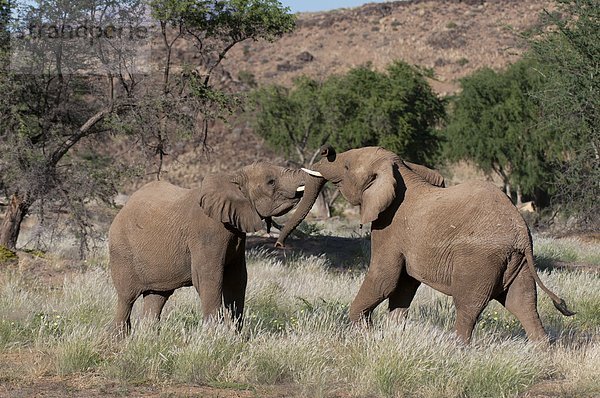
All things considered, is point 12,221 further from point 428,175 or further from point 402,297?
point 428,175

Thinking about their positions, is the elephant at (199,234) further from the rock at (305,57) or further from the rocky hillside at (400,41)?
the rock at (305,57)

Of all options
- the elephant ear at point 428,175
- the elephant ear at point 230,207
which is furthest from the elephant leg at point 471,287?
the elephant ear at point 230,207

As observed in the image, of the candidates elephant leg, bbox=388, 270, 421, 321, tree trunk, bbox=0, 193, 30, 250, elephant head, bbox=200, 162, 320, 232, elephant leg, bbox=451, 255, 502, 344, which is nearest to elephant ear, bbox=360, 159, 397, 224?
elephant head, bbox=200, 162, 320, 232

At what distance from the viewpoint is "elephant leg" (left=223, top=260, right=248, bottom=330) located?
9477 millimetres

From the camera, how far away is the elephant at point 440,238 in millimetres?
8664

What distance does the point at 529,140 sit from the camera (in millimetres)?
40219

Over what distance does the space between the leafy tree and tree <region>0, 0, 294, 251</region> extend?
2115cm

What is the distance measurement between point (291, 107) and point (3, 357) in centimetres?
3393

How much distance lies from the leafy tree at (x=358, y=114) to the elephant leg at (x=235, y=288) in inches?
1139

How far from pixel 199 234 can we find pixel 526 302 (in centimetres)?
322

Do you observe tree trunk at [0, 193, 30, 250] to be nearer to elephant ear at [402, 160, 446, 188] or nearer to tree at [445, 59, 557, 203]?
elephant ear at [402, 160, 446, 188]

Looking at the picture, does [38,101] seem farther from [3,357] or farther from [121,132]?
[3,357]

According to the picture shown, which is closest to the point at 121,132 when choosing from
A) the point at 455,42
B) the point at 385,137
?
the point at 385,137

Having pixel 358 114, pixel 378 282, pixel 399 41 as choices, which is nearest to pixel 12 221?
pixel 378 282
